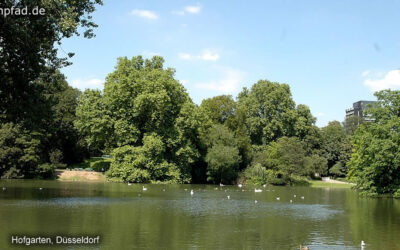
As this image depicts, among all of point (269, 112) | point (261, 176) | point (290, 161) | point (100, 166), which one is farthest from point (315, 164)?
point (100, 166)

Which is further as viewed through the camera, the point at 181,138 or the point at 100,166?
the point at 100,166

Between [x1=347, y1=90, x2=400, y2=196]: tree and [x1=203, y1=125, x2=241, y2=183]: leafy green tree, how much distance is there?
2117 centimetres

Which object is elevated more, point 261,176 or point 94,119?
point 94,119

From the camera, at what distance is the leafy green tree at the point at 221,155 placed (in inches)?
2569

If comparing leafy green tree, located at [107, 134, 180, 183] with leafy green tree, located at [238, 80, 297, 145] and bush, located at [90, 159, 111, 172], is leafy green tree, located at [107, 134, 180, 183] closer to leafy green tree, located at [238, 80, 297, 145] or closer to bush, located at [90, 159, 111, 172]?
bush, located at [90, 159, 111, 172]

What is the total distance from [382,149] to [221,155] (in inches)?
1028

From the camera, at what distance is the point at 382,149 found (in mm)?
45094

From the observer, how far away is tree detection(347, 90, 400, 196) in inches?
1789

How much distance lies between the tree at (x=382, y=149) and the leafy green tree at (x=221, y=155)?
21.2 m

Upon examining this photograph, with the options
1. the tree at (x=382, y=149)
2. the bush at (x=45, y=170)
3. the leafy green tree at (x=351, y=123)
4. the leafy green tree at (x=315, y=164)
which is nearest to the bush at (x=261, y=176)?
the leafy green tree at (x=315, y=164)

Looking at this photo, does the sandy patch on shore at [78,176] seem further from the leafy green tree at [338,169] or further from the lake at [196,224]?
the leafy green tree at [338,169]

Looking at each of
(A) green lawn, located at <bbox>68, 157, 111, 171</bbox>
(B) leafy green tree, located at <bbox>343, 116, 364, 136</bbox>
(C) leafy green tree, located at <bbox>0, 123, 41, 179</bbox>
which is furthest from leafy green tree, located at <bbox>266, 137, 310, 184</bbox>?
(B) leafy green tree, located at <bbox>343, 116, 364, 136</bbox>

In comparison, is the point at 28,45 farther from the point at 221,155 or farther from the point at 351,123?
the point at 351,123

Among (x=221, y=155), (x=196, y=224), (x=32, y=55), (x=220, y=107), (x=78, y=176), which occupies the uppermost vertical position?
(x=220, y=107)
